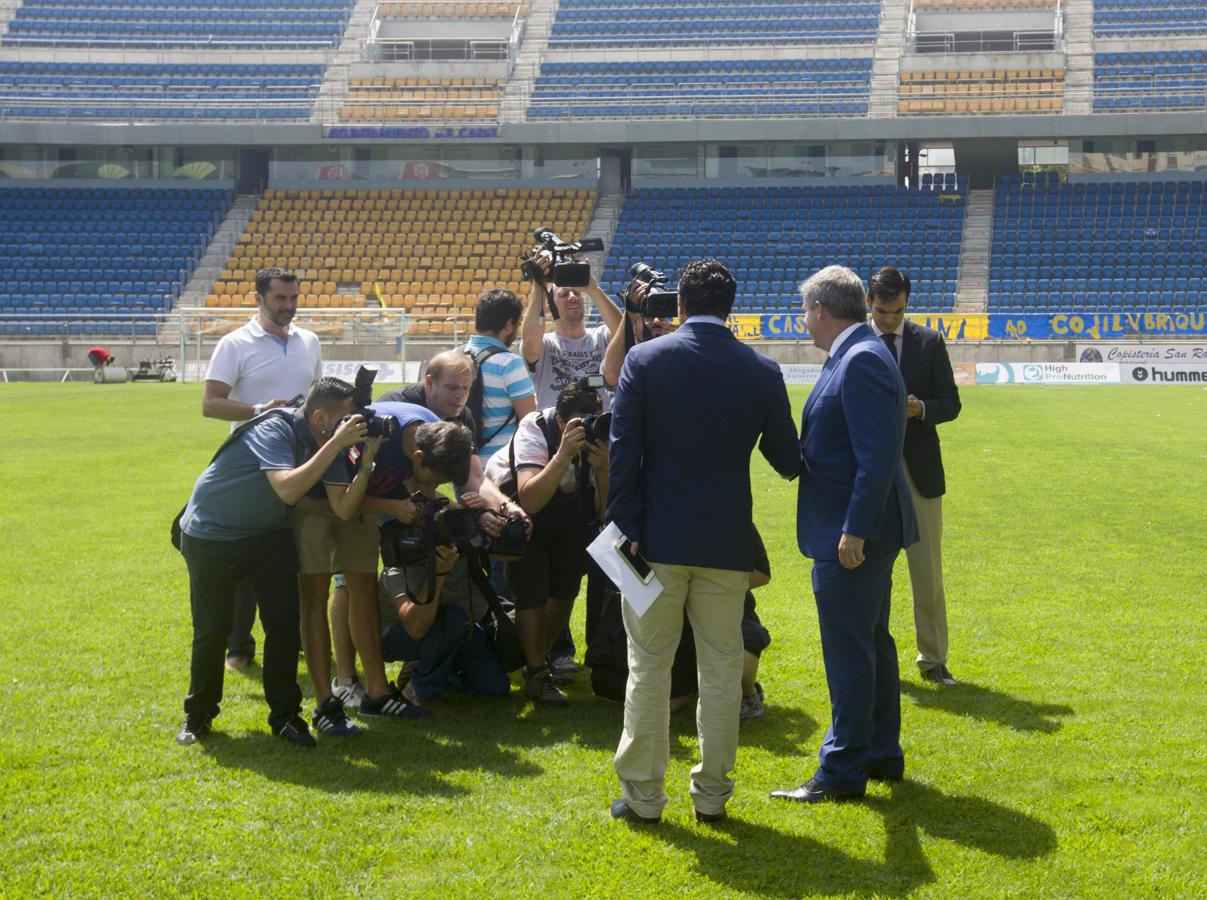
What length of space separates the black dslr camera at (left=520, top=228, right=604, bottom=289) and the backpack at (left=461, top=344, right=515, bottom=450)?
1.55ft

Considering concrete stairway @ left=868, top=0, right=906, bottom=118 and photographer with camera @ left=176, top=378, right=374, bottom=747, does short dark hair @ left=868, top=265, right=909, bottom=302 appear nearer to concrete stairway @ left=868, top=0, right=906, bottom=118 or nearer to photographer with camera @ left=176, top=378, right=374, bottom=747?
photographer with camera @ left=176, top=378, right=374, bottom=747

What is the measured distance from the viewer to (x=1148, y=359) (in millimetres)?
32062

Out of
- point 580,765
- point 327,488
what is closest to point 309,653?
point 327,488

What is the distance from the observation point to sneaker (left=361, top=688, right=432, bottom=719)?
20.5ft

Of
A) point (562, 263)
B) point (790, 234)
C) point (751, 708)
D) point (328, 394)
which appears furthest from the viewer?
point (790, 234)

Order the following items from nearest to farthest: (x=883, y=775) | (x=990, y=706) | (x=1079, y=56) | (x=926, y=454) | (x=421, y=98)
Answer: (x=883, y=775) < (x=990, y=706) < (x=926, y=454) < (x=1079, y=56) < (x=421, y=98)

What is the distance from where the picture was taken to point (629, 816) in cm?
495

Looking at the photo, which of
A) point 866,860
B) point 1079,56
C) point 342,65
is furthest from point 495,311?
point 342,65

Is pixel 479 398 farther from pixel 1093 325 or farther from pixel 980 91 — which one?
pixel 980 91

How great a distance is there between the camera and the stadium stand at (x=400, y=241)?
132ft

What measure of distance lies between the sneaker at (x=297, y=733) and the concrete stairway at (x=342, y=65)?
41.8 meters

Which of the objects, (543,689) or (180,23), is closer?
(543,689)

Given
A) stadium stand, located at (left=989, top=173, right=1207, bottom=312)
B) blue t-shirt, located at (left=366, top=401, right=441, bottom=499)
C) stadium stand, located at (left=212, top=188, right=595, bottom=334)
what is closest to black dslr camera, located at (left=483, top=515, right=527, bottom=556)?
blue t-shirt, located at (left=366, top=401, right=441, bottom=499)

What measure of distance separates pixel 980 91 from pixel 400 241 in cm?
1969
